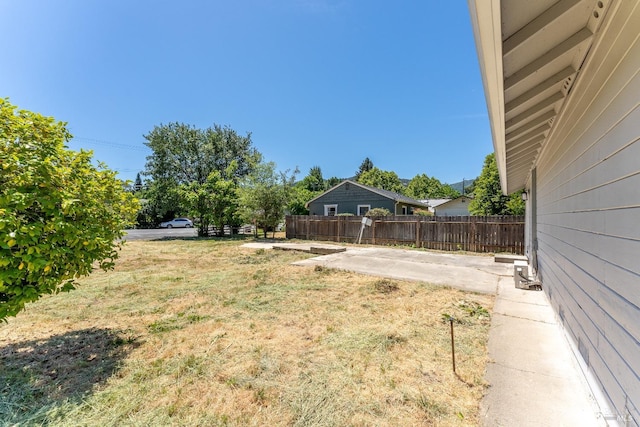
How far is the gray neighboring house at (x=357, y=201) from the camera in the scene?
1819 centimetres

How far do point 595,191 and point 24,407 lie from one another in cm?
440

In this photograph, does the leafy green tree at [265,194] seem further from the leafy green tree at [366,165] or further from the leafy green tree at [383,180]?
the leafy green tree at [366,165]

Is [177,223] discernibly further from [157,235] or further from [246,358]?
[246,358]

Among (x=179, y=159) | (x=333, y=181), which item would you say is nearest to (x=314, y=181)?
(x=333, y=181)

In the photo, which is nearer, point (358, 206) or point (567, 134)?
point (567, 134)

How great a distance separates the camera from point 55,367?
2.62 metres

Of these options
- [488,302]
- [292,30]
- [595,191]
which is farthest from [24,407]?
[292,30]

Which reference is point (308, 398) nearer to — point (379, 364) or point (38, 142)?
point (379, 364)

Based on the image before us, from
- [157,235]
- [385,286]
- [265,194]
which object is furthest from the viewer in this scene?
[157,235]

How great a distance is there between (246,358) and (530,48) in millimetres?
3443

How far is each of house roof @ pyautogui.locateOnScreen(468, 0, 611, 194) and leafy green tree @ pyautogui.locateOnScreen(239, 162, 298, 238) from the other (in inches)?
523

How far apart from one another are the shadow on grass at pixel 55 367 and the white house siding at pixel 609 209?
3649mm

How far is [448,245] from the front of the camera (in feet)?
38.1

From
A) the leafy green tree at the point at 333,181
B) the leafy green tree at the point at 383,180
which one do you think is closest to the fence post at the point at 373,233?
the leafy green tree at the point at 383,180
